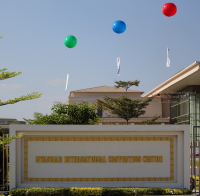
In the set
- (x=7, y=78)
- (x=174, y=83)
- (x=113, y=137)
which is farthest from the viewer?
(x=174, y=83)

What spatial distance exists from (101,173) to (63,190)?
1195 mm

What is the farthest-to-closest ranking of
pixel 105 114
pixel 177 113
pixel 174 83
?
pixel 105 114 → pixel 177 113 → pixel 174 83

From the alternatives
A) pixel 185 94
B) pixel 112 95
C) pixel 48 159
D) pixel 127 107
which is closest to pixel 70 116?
pixel 48 159

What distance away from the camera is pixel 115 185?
1045 centimetres

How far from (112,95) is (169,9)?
20575mm

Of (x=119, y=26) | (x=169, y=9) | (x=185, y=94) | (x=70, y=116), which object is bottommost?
(x=70, y=116)

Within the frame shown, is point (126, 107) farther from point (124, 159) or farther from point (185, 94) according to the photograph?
point (124, 159)

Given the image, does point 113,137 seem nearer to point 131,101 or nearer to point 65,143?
point 65,143

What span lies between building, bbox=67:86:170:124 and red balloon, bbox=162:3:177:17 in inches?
646

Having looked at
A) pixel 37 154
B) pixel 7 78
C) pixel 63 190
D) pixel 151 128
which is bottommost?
pixel 63 190

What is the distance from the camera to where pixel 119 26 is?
58.7 feet

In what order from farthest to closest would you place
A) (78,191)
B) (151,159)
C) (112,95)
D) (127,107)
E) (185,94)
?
(112,95)
(127,107)
(185,94)
(151,159)
(78,191)

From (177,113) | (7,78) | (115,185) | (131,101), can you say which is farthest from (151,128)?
(131,101)

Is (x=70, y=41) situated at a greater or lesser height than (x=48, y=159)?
greater
